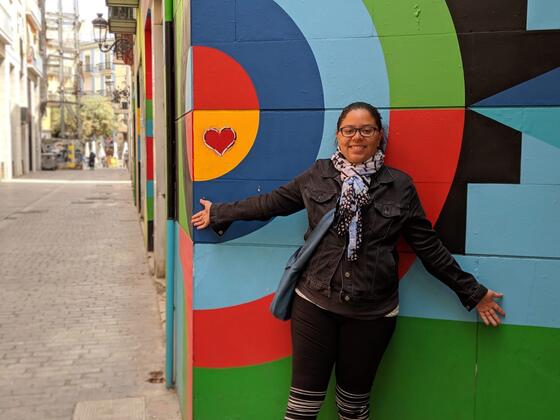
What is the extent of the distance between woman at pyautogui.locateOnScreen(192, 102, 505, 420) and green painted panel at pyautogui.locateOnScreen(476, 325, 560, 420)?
0.27m

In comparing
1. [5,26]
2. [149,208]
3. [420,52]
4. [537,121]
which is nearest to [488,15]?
[420,52]

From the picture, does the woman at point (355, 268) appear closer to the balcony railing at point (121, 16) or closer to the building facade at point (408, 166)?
the building facade at point (408, 166)

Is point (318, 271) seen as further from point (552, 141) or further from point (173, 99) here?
point (173, 99)

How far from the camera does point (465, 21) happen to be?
9.66 feet

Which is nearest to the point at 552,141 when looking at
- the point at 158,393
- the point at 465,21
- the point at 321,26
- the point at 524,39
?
the point at 524,39

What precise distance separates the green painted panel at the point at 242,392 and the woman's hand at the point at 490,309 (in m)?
1.03

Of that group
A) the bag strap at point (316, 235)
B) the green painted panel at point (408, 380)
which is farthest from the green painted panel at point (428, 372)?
the bag strap at point (316, 235)

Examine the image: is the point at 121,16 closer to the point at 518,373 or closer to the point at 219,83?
the point at 219,83

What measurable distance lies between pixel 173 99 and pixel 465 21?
76.3 inches

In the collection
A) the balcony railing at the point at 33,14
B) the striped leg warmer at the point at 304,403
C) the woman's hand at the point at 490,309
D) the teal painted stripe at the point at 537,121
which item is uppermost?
the balcony railing at the point at 33,14

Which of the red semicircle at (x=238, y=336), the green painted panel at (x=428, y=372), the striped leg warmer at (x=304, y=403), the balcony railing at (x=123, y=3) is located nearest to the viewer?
the striped leg warmer at (x=304, y=403)

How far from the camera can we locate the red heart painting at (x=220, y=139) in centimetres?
316

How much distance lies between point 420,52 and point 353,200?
0.86m

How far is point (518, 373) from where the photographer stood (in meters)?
3.04
